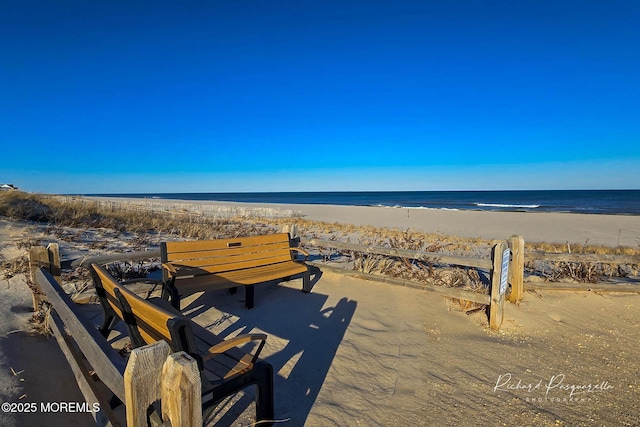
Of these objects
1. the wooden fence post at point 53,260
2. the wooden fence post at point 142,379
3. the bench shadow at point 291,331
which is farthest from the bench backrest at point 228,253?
the wooden fence post at point 142,379

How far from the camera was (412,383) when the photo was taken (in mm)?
3279

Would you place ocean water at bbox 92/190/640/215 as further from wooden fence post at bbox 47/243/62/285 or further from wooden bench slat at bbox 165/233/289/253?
wooden fence post at bbox 47/243/62/285

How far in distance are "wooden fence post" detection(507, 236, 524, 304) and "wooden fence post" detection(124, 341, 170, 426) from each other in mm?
5160

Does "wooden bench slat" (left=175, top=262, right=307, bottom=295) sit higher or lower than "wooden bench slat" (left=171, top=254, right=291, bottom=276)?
lower

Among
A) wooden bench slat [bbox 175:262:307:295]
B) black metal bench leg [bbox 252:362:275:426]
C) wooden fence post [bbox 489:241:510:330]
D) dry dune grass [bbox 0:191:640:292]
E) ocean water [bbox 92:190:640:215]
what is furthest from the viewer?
ocean water [bbox 92:190:640:215]

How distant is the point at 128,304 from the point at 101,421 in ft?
2.51

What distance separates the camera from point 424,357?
3.78m

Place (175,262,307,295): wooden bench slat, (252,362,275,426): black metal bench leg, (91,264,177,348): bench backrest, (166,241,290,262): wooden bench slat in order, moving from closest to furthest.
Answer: (91,264,177,348): bench backrest → (252,362,275,426): black metal bench leg → (175,262,307,295): wooden bench slat → (166,241,290,262): wooden bench slat

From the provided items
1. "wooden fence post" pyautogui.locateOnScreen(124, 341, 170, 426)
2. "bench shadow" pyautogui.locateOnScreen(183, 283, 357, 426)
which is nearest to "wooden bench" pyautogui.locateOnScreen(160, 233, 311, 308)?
"bench shadow" pyautogui.locateOnScreen(183, 283, 357, 426)

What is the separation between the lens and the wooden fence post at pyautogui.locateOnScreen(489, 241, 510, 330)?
14.5 feet

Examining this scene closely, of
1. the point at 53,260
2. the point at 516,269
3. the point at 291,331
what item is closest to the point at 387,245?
the point at 516,269

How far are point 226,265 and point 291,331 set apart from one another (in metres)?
1.51

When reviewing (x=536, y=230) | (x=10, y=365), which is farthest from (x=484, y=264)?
(x=536, y=230)

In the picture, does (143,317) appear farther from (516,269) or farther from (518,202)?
(518,202)
